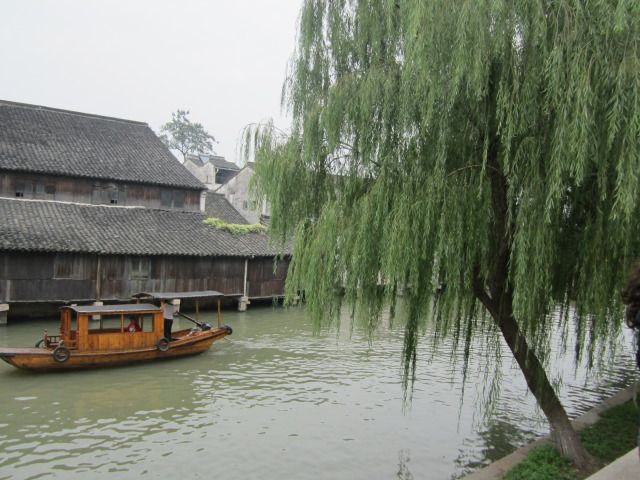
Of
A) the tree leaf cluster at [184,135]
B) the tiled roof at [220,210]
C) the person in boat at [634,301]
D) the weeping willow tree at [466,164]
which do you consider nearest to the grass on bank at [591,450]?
the weeping willow tree at [466,164]

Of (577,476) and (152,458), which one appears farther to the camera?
Answer: (152,458)

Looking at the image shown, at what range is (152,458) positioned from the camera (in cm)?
748

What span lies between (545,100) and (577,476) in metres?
4.26

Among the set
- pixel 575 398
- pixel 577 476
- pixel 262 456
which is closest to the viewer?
pixel 577 476

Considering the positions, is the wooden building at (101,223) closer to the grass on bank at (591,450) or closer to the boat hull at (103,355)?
the boat hull at (103,355)

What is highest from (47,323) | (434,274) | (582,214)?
(582,214)

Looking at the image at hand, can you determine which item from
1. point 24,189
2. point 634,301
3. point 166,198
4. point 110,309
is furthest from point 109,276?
point 634,301

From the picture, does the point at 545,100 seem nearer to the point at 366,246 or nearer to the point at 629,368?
the point at 366,246

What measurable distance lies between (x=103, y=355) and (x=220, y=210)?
1567cm

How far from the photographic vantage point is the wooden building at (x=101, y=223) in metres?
17.9

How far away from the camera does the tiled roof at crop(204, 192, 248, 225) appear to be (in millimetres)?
26500

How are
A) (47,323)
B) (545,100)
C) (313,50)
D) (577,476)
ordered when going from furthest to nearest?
(47,323) < (313,50) < (577,476) < (545,100)

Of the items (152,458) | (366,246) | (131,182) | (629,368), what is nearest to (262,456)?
(152,458)

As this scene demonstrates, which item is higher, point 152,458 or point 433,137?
point 433,137
